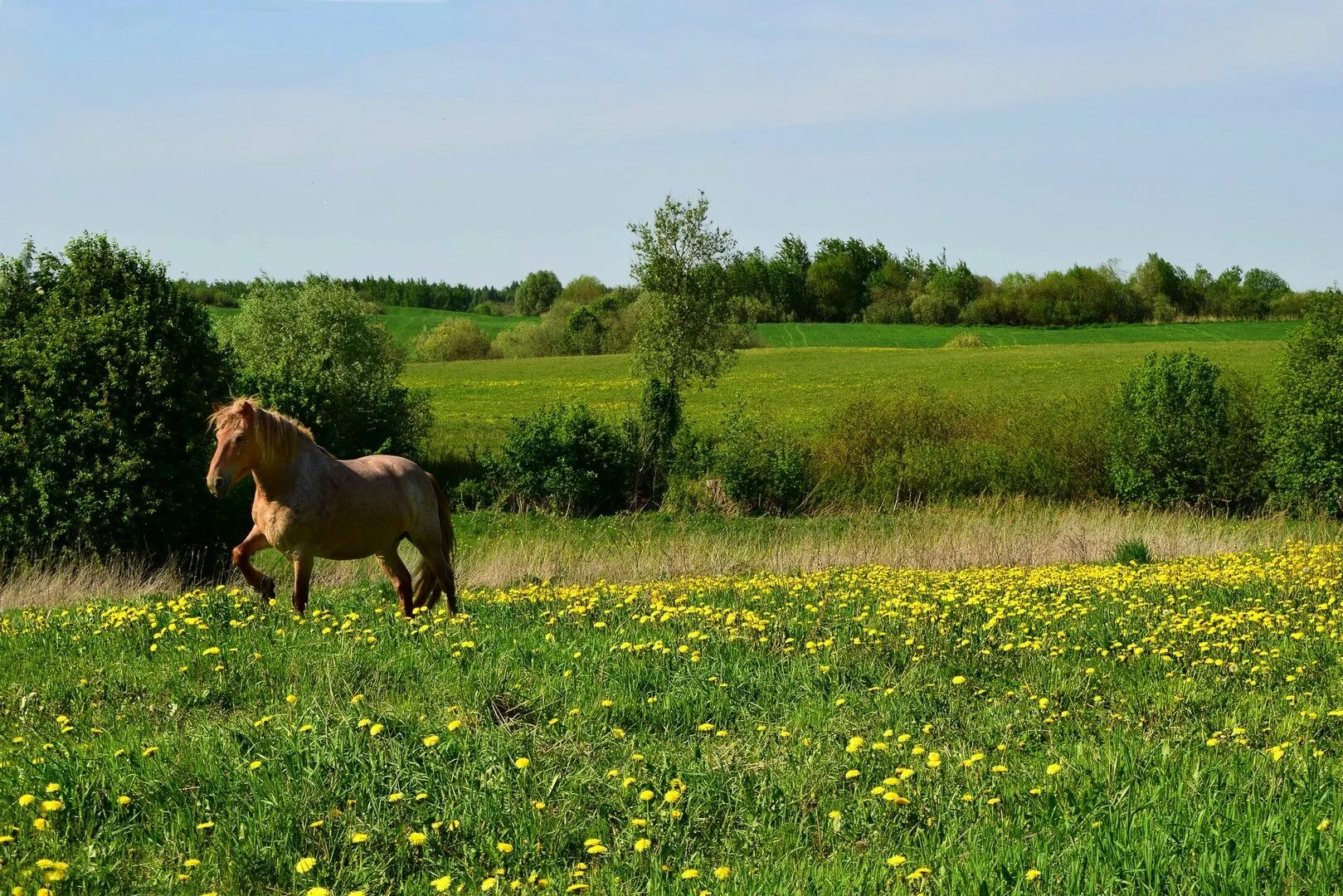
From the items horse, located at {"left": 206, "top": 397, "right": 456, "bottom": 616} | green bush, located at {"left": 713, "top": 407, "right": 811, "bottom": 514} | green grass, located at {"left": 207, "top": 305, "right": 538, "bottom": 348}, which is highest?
green grass, located at {"left": 207, "top": 305, "right": 538, "bottom": 348}

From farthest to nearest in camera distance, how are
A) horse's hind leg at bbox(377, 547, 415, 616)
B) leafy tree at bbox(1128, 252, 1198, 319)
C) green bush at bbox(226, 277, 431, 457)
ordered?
leafy tree at bbox(1128, 252, 1198, 319) → green bush at bbox(226, 277, 431, 457) → horse's hind leg at bbox(377, 547, 415, 616)

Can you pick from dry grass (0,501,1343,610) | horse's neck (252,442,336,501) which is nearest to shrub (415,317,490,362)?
dry grass (0,501,1343,610)

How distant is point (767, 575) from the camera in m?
17.2

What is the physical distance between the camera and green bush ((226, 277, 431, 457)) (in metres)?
35.6

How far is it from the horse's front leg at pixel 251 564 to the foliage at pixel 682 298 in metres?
30.0

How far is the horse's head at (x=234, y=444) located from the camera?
10969mm

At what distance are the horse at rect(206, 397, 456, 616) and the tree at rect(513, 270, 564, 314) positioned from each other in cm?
13614

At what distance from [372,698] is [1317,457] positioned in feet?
109

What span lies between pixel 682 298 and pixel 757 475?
711cm

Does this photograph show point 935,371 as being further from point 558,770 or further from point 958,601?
point 558,770

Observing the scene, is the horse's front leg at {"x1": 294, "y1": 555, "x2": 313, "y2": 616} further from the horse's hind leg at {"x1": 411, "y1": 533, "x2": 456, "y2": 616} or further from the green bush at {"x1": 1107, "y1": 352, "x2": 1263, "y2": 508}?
the green bush at {"x1": 1107, "y1": 352, "x2": 1263, "y2": 508}

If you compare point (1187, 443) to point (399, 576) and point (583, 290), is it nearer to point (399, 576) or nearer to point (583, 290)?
point (399, 576)

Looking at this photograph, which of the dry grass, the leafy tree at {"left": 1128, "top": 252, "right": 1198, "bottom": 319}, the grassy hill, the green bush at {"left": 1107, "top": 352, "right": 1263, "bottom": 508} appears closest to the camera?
the dry grass

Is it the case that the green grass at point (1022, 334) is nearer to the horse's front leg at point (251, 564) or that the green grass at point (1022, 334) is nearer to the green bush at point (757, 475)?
the green bush at point (757, 475)
